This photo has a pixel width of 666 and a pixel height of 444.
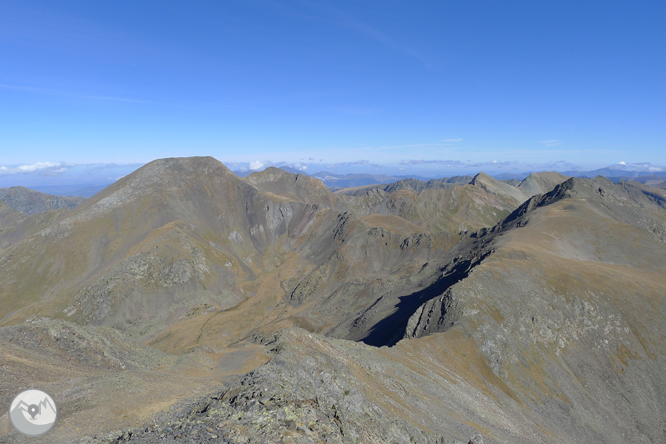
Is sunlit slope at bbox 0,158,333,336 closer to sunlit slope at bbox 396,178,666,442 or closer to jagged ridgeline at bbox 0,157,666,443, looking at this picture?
jagged ridgeline at bbox 0,157,666,443

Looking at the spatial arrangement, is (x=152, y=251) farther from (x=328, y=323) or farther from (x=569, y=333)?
(x=569, y=333)

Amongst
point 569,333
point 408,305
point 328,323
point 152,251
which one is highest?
point 152,251

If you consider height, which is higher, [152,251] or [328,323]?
[152,251]

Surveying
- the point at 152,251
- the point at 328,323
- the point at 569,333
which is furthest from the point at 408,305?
the point at 152,251

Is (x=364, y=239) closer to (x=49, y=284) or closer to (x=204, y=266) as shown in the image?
(x=204, y=266)

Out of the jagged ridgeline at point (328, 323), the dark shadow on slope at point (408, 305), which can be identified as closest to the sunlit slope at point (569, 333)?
the jagged ridgeline at point (328, 323)

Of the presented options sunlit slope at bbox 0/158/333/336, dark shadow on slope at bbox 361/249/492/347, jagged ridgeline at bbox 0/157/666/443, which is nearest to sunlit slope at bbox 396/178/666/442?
A: jagged ridgeline at bbox 0/157/666/443

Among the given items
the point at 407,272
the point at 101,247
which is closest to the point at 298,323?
the point at 407,272

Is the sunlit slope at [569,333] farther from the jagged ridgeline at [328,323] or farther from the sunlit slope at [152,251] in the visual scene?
the sunlit slope at [152,251]
